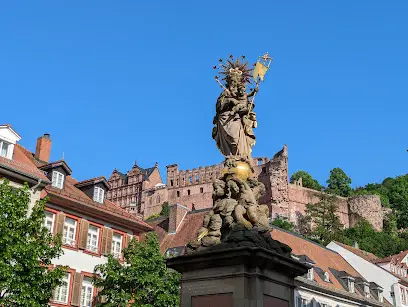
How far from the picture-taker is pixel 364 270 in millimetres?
47406

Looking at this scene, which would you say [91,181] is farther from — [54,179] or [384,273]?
[384,273]

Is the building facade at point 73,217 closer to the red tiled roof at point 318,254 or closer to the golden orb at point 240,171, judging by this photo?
the red tiled roof at point 318,254

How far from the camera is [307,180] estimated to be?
408 feet

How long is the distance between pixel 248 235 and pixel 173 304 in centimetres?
1521

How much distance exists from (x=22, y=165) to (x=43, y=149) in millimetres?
6369

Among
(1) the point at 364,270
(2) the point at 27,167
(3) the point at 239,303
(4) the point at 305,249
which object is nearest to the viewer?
(3) the point at 239,303

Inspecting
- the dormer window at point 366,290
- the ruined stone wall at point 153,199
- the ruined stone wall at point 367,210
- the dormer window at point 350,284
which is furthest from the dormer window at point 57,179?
the ruined stone wall at point 153,199

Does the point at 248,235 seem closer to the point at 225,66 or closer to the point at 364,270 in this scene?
the point at 225,66

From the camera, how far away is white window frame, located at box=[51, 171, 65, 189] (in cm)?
2962

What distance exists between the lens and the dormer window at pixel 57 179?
2962 centimetres

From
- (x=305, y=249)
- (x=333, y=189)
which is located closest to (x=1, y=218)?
(x=305, y=249)

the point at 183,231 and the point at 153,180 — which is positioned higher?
the point at 153,180

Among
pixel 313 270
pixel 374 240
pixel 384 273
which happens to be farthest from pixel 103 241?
pixel 374 240

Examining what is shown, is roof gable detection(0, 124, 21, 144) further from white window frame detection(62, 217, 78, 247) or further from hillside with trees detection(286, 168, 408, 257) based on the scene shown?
hillside with trees detection(286, 168, 408, 257)
